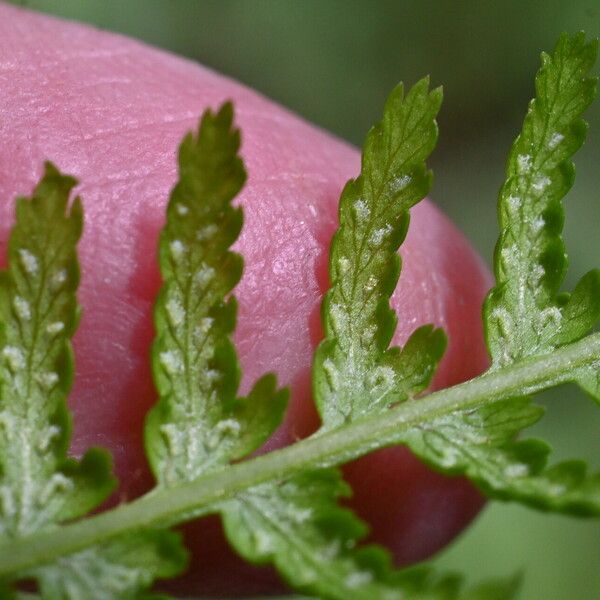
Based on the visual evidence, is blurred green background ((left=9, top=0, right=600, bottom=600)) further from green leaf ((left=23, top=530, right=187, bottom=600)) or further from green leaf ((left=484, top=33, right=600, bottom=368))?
green leaf ((left=23, top=530, right=187, bottom=600))

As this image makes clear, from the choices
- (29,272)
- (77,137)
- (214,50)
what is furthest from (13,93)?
(214,50)

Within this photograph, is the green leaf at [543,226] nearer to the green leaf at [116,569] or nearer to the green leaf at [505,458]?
the green leaf at [505,458]

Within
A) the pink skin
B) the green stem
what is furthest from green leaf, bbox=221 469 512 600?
the pink skin

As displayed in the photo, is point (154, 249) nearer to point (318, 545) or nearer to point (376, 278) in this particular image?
point (376, 278)

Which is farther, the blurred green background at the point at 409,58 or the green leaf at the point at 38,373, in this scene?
the blurred green background at the point at 409,58

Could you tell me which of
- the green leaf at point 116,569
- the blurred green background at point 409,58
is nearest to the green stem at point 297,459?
the green leaf at point 116,569

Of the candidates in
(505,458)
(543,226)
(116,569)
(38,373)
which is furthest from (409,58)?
(116,569)
